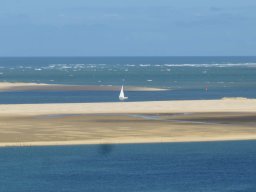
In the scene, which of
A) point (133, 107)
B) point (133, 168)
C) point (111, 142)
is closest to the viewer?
point (133, 168)

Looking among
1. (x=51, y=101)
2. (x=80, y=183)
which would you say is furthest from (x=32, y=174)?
(x=51, y=101)

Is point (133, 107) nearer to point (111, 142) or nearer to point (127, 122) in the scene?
point (127, 122)

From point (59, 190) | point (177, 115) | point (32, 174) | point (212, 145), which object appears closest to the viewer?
point (59, 190)

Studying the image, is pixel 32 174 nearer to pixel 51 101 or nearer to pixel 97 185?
pixel 97 185

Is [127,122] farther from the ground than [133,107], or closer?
farther from the ground

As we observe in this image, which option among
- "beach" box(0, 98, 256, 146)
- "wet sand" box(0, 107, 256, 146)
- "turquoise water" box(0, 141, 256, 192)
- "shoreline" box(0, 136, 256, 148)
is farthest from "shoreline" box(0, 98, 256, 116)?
"turquoise water" box(0, 141, 256, 192)

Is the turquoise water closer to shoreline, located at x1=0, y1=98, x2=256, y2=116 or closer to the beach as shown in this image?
the beach

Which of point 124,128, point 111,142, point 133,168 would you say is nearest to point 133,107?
point 124,128
